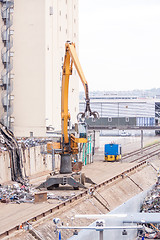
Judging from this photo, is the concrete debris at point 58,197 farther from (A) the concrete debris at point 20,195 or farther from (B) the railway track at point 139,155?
(B) the railway track at point 139,155

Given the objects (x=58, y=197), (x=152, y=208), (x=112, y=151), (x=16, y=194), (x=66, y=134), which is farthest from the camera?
(x=112, y=151)

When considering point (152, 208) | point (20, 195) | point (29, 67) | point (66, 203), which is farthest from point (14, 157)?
point (29, 67)

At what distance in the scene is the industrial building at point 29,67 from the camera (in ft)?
159

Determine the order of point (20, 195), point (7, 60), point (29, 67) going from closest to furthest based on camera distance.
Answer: point (20, 195) → point (7, 60) → point (29, 67)

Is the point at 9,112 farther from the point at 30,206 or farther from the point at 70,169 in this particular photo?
the point at 30,206

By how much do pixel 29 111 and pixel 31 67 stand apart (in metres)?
3.79

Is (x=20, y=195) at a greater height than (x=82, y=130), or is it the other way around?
(x=82, y=130)

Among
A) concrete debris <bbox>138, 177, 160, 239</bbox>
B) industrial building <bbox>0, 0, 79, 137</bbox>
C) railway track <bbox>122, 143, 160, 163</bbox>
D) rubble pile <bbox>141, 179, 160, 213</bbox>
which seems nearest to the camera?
concrete debris <bbox>138, 177, 160, 239</bbox>

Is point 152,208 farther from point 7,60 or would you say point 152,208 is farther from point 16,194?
point 7,60

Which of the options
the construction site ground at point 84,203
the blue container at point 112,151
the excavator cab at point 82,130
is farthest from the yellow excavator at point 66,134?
the blue container at point 112,151

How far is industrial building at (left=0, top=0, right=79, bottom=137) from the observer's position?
1908 inches

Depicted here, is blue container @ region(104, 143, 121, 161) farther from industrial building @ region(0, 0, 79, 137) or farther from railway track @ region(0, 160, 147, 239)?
railway track @ region(0, 160, 147, 239)

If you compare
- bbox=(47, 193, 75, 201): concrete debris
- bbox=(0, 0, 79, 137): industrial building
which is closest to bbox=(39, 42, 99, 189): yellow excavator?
bbox=(47, 193, 75, 201): concrete debris

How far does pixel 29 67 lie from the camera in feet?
161
